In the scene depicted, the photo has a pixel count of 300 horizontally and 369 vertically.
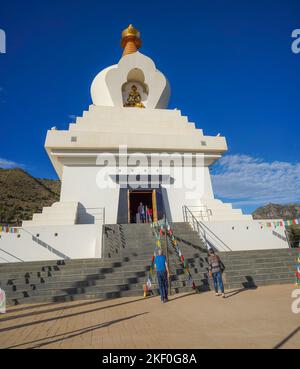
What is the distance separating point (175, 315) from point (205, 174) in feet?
33.7

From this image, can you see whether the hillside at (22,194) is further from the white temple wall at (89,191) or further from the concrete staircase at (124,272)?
the concrete staircase at (124,272)

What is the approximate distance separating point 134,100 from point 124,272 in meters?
13.1

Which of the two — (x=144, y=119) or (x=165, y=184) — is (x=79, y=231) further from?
(x=144, y=119)

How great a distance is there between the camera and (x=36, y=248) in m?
9.16

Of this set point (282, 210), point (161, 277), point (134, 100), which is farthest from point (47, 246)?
point (282, 210)

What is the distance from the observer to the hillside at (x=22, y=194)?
40556 millimetres

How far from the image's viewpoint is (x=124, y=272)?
728 cm

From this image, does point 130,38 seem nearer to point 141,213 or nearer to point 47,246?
point 141,213

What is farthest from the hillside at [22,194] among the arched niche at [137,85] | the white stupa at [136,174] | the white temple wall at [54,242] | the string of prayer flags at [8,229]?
the white temple wall at [54,242]

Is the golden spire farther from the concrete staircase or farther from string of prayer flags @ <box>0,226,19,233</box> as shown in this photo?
the concrete staircase

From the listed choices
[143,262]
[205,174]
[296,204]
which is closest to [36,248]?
[143,262]

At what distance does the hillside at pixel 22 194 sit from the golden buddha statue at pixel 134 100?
30.0 metres

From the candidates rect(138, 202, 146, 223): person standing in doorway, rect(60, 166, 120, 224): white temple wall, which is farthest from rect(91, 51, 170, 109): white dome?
rect(138, 202, 146, 223): person standing in doorway
